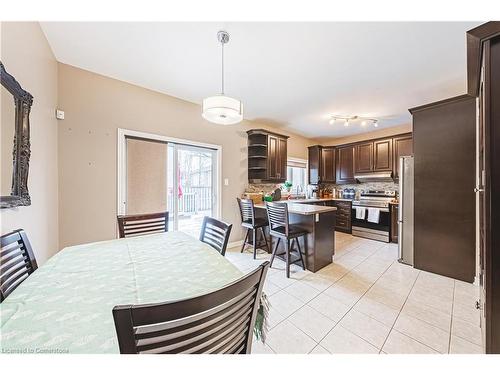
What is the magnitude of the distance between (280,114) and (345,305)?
326 cm

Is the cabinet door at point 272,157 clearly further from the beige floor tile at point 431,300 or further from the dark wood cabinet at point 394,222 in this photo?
the beige floor tile at point 431,300

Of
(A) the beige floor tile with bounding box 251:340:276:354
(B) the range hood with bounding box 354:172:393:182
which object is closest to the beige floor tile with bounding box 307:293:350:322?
(A) the beige floor tile with bounding box 251:340:276:354

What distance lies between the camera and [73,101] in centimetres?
227

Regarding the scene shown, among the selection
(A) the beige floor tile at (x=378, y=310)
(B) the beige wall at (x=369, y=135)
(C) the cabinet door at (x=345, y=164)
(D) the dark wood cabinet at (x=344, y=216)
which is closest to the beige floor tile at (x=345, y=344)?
(A) the beige floor tile at (x=378, y=310)

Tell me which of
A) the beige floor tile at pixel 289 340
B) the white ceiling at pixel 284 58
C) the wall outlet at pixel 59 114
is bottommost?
the beige floor tile at pixel 289 340

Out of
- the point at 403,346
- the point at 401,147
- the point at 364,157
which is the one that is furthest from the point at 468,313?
the point at 364,157

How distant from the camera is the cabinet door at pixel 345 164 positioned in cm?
500

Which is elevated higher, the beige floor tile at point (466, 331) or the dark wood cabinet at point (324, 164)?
the dark wood cabinet at point (324, 164)

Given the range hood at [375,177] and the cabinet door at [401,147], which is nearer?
the cabinet door at [401,147]

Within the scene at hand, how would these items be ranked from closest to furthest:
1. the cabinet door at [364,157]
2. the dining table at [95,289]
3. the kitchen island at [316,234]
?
the dining table at [95,289], the kitchen island at [316,234], the cabinet door at [364,157]

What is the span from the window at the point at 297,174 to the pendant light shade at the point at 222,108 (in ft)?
11.6
